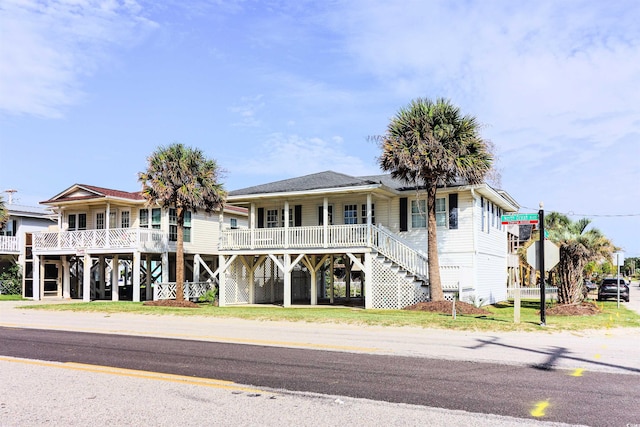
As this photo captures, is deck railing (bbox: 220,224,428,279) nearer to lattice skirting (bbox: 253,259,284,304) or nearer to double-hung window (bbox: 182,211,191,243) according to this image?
lattice skirting (bbox: 253,259,284,304)

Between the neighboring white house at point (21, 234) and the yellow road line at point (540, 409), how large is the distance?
35146 millimetres

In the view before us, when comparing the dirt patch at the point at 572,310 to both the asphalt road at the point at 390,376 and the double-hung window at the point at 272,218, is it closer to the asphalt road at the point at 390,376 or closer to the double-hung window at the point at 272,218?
the asphalt road at the point at 390,376

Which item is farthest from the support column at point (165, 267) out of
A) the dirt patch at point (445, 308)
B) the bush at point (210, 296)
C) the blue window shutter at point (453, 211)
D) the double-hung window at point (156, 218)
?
the blue window shutter at point (453, 211)

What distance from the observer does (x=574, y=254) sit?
22.8 metres

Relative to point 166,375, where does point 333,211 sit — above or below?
above

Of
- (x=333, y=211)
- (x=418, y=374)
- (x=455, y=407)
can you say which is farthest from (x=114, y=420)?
(x=333, y=211)

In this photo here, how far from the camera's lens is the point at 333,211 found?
95.8ft

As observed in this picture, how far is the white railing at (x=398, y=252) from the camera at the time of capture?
2534 centimetres

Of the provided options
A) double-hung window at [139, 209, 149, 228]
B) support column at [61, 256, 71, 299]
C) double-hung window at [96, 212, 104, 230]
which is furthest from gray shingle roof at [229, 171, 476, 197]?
support column at [61, 256, 71, 299]

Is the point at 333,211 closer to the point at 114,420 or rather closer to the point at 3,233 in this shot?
the point at 114,420

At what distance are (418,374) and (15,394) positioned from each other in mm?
5558

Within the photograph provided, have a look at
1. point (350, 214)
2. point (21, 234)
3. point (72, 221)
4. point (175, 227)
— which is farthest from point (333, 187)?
point (21, 234)

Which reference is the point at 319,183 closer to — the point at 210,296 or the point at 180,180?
the point at 180,180

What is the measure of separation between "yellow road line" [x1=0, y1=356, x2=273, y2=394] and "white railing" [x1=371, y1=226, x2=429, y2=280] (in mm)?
16594
